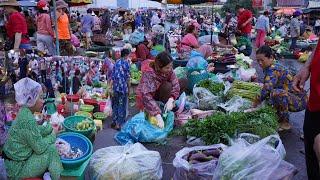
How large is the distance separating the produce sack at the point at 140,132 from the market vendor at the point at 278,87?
5.85ft

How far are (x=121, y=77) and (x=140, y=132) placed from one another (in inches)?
59.8

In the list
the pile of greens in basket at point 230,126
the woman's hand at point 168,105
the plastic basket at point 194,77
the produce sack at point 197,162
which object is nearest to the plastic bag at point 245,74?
the plastic basket at point 194,77

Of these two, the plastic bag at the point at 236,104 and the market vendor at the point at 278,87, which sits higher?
the market vendor at the point at 278,87

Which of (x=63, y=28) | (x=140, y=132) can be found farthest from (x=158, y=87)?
(x=63, y=28)

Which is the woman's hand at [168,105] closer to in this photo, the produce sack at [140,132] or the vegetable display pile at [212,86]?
the produce sack at [140,132]

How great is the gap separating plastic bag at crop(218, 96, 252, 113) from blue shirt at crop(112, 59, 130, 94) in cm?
166

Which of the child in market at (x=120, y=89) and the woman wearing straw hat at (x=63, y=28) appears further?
the woman wearing straw hat at (x=63, y=28)

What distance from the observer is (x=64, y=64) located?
6.83 m

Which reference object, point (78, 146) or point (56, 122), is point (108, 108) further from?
point (78, 146)

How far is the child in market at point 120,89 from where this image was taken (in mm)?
6289

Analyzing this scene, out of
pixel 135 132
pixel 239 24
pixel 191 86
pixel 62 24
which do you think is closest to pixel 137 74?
pixel 191 86

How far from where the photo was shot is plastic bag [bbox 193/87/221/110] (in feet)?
22.7

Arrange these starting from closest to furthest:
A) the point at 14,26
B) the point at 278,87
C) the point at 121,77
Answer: the point at 278,87, the point at 121,77, the point at 14,26

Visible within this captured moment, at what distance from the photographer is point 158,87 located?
18.1 ft
